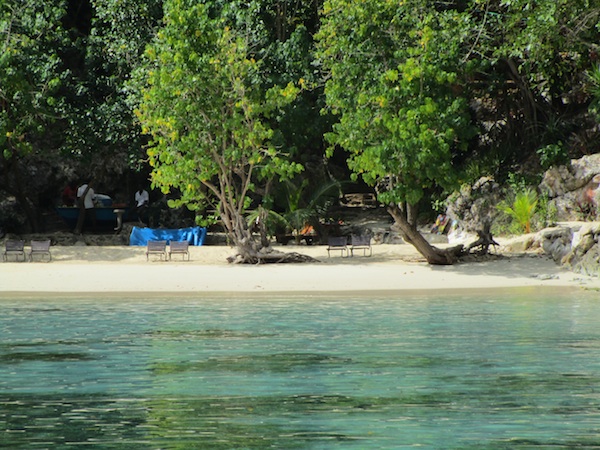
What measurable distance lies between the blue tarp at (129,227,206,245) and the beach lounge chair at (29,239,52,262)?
10.4 feet

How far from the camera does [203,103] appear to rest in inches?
1013

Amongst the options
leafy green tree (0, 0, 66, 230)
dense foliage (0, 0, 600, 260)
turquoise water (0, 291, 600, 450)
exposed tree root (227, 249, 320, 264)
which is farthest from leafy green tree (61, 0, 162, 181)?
turquoise water (0, 291, 600, 450)

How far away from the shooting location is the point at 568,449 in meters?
8.94

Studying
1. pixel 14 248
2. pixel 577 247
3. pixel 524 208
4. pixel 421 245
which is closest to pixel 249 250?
pixel 421 245

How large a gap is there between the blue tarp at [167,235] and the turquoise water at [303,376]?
11143 millimetres

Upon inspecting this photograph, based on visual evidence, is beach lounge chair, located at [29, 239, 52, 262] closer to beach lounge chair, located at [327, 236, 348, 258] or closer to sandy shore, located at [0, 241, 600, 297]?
sandy shore, located at [0, 241, 600, 297]

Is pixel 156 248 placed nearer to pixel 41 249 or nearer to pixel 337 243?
pixel 41 249

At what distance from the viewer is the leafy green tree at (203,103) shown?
25.3 meters

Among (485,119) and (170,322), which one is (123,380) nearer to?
(170,322)

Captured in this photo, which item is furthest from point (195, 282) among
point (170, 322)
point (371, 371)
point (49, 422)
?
point (49, 422)

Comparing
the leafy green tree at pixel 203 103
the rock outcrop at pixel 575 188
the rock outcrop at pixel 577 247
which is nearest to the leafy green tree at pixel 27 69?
the leafy green tree at pixel 203 103

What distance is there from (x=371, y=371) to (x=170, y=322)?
5.35 metres

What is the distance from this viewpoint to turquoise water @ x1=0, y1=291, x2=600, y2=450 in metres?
9.61

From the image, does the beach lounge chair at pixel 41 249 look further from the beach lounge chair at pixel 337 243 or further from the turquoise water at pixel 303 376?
the turquoise water at pixel 303 376
